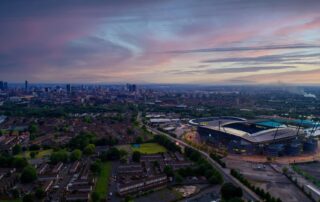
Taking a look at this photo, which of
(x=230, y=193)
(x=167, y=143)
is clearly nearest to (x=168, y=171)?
(x=230, y=193)

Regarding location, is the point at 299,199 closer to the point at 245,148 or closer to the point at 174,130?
the point at 245,148

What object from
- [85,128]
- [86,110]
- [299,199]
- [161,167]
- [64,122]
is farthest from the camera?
[86,110]

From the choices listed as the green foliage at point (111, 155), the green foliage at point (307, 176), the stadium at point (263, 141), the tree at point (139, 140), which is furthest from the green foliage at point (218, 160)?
the tree at point (139, 140)

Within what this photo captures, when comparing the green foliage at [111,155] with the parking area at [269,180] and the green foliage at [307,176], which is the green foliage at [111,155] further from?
the green foliage at [307,176]

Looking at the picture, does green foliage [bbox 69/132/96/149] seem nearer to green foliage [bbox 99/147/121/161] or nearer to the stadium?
green foliage [bbox 99/147/121/161]

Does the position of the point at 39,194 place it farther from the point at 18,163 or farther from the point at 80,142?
the point at 80,142

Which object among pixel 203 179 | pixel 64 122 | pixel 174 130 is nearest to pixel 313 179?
pixel 203 179

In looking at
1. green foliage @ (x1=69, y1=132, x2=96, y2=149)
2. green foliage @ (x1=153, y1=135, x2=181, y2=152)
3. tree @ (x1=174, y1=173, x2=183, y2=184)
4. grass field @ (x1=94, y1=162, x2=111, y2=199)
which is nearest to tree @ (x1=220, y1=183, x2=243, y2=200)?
tree @ (x1=174, y1=173, x2=183, y2=184)
